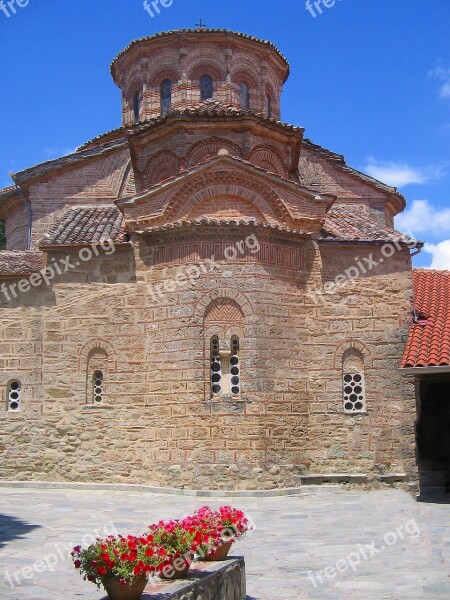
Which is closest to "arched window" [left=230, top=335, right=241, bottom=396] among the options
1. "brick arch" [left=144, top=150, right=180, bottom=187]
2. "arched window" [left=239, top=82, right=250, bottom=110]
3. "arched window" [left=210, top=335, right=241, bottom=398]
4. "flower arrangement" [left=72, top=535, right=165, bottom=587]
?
"arched window" [left=210, top=335, right=241, bottom=398]

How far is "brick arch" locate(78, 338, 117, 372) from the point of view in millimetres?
12898

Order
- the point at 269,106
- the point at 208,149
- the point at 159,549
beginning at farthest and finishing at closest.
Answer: the point at 269,106 → the point at 208,149 → the point at 159,549

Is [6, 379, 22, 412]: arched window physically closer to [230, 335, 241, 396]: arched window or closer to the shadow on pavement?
the shadow on pavement

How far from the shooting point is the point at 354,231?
13.6 m

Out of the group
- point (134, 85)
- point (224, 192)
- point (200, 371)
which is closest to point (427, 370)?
point (200, 371)

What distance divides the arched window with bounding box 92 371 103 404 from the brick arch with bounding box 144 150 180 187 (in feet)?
13.4

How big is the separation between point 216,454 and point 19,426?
155 inches

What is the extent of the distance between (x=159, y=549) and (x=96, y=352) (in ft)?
27.1

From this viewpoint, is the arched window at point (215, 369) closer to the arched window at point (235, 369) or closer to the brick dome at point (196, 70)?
the arched window at point (235, 369)

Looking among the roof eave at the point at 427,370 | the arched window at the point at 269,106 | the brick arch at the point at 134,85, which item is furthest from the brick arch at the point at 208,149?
the roof eave at the point at 427,370

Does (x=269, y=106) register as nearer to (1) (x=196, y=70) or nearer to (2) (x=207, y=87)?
(2) (x=207, y=87)

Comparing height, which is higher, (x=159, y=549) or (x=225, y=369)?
(x=225, y=369)

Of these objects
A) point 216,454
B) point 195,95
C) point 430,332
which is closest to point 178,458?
point 216,454

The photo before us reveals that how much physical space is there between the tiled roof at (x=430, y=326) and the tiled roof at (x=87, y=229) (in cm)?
546
